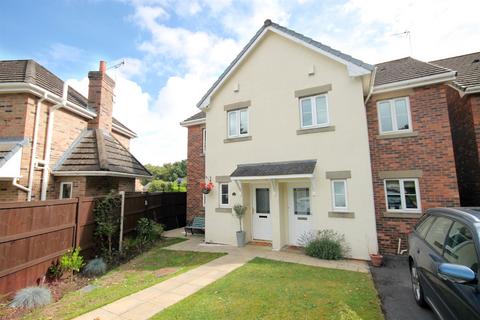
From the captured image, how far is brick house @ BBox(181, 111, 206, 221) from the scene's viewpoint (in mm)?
14258

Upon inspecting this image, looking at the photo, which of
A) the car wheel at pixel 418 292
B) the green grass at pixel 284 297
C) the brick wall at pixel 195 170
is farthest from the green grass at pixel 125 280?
the car wheel at pixel 418 292

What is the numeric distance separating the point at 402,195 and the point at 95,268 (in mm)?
10754

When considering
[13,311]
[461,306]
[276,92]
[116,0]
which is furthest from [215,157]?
[461,306]

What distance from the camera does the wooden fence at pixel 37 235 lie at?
5961 millimetres

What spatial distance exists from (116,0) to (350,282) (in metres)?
11.4

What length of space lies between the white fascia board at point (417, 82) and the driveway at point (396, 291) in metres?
5.99

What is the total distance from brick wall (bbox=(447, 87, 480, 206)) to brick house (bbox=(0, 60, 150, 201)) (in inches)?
584

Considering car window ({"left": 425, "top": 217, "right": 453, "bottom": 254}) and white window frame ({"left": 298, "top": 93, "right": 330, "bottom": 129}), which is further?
white window frame ({"left": 298, "top": 93, "right": 330, "bottom": 129})

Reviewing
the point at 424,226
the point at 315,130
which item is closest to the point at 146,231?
the point at 315,130

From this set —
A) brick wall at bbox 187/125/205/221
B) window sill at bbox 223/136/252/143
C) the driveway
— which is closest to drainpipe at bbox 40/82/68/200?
brick wall at bbox 187/125/205/221

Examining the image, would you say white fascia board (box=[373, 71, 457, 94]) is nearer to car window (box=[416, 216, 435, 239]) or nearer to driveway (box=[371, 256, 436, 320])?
car window (box=[416, 216, 435, 239])

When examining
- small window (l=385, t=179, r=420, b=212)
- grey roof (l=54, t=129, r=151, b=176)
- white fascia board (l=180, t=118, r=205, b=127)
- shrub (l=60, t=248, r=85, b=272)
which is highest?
white fascia board (l=180, t=118, r=205, b=127)

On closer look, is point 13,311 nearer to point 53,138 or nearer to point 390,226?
point 53,138

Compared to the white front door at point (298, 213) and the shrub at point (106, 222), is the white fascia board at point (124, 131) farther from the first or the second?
the white front door at point (298, 213)
